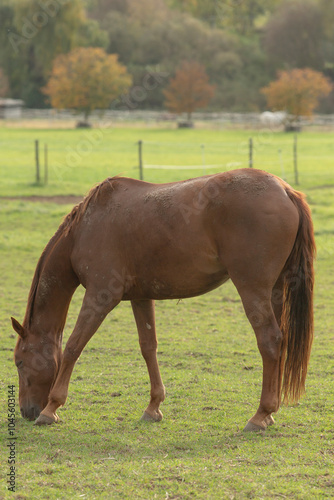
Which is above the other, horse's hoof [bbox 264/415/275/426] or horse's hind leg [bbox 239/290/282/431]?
horse's hind leg [bbox 239/290/282/431]

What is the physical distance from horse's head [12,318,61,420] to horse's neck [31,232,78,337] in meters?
0.09

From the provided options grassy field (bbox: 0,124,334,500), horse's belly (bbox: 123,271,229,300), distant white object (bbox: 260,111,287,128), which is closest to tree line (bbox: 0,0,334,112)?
distant white object (bbox: 260,111,287,128)

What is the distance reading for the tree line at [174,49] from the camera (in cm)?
6116

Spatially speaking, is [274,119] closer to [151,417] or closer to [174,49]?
[174,49]

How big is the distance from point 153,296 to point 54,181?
52.1 ft

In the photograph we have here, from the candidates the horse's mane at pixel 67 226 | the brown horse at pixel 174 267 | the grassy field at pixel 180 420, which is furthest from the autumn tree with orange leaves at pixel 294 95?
the brown horse at pixel 174 267

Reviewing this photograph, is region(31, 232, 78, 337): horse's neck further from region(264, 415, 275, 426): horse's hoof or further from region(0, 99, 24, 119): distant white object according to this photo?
region(0, 99, 24, 119): distant white object

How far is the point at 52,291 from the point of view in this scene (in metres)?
5.03

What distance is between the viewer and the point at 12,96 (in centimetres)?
6781

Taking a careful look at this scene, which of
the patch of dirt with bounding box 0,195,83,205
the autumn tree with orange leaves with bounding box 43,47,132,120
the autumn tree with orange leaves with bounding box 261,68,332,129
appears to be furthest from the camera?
the autumn tree with orange leaves with bounding box 43,47,132,120

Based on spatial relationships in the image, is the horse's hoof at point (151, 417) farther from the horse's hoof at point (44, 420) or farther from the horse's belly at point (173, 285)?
the horse's belly at point (173, 285)

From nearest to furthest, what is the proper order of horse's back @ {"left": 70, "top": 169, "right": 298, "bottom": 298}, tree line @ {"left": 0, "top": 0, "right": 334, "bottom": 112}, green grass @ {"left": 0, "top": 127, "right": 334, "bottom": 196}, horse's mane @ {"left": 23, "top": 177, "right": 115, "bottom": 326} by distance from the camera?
horse's back @ {"left": 70, "top": 169, "right": 298, "bottom": 298}
horse's mane @ {"left": 23, "top": 177, "right": 115, "bottom": 326}
green grass @ {"left": 0, "top": 127, "right": 334, "bottom": 196}
tree line @ {"left": 0, "top": 0, "right": 334, "bottom": 112}

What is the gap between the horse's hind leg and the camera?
4.55 meters

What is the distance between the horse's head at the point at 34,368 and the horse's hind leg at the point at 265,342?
1.54 metres
